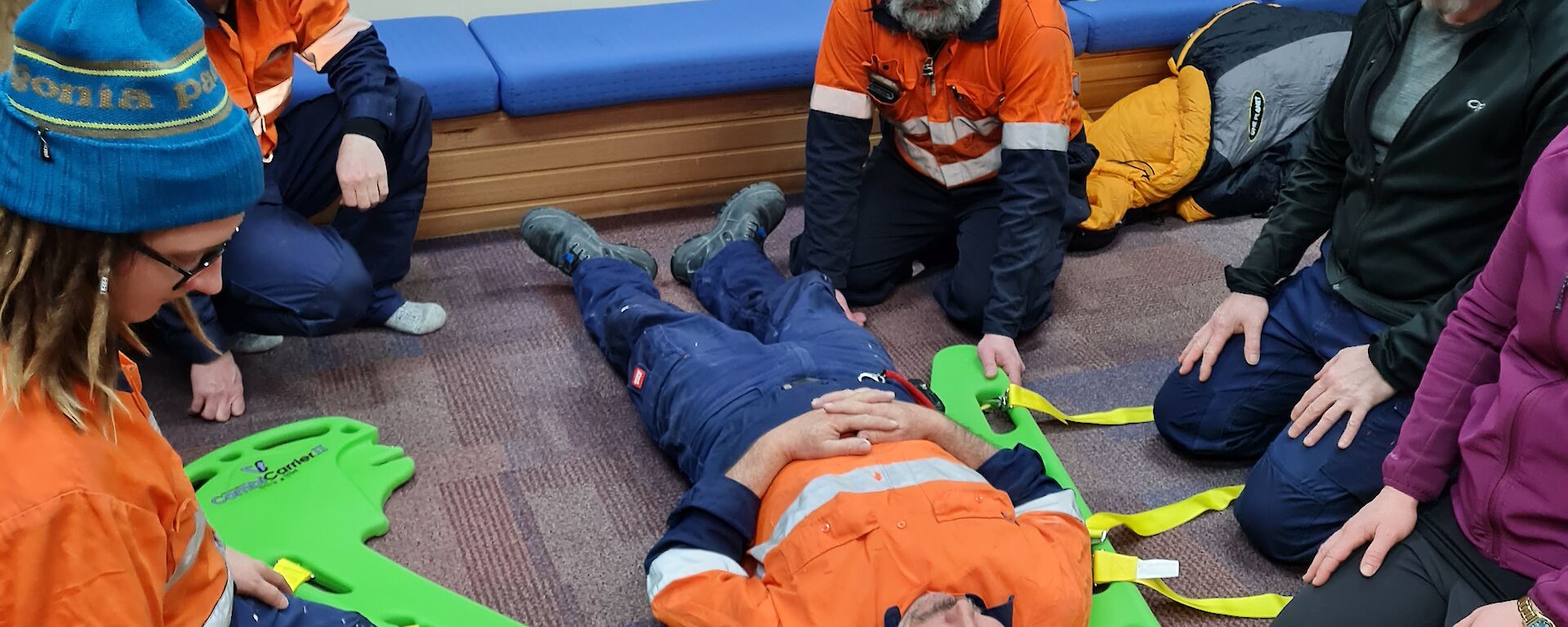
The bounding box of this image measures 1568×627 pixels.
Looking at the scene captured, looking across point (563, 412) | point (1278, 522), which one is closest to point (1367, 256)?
point (1278, 522)

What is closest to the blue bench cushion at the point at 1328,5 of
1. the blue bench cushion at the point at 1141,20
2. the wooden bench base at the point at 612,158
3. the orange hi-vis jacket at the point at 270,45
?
the blue bench cushion at the point at 1141,20

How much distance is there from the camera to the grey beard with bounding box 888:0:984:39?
7.59ft

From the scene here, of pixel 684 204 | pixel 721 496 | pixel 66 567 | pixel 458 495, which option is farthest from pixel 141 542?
pixel 684 204

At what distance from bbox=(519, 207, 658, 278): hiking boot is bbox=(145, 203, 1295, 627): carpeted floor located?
113 mm

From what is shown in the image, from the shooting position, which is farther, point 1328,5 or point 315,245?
point 1328,5

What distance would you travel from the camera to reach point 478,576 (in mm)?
1911

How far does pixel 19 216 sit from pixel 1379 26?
1.88 m

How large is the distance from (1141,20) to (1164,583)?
190 centimetres

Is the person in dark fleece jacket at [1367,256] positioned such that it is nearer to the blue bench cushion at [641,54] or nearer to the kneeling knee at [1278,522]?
the kneeling knee at [1278,522]

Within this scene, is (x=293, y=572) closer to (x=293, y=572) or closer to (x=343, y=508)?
(x=293, y=572)

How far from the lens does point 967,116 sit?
8.19 ft

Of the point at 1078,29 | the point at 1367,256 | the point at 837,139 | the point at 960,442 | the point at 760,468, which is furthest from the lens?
the point at 1078,29

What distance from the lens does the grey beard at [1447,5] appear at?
176 cm

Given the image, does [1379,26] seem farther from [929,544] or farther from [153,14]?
[153,14]
